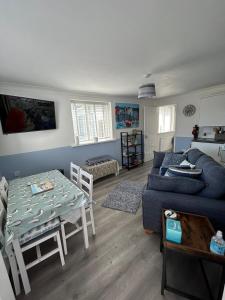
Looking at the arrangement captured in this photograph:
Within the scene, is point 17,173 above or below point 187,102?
below

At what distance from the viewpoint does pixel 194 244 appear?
3.42 ft

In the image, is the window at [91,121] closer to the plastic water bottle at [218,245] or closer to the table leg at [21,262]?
the table leg at [21,262]

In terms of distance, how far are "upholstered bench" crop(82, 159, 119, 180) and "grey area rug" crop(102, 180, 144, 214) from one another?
531 millimetres

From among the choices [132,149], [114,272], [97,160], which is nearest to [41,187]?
[114,272]

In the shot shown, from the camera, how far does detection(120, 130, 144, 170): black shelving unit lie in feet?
14.1

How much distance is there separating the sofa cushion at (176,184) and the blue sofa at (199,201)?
0.13 feet

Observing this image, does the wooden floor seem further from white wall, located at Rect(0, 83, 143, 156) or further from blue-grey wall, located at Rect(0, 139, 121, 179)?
white wall, located at Rect(0, 83, 143, 156)

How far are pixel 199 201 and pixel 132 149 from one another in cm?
325

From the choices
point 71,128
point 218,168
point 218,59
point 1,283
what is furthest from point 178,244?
point 71,128

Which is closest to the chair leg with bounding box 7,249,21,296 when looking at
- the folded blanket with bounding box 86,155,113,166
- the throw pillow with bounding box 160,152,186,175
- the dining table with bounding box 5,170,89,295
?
the dining table with bounding box 5,170,89,295

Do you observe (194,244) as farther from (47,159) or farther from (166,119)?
(166,119)

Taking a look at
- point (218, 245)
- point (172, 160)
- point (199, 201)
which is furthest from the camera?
point (172, 160)

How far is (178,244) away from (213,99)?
158 inches

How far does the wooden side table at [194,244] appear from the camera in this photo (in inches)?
38.2
